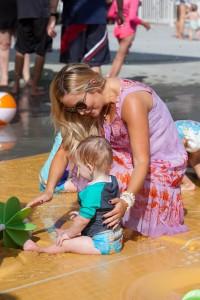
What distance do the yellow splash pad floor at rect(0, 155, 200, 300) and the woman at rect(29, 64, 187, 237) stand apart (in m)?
0.16

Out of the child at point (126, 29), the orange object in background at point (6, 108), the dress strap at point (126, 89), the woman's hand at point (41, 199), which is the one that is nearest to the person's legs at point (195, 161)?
the dress strap at point (126, 89)

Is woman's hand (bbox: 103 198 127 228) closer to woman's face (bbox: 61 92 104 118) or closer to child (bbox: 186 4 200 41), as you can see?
woman's face (bbox: 61 92 104 118)

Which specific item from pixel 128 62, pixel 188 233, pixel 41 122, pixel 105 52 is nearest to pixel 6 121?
pixel 41 122

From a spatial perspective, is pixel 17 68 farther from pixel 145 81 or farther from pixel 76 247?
pixel 76 247

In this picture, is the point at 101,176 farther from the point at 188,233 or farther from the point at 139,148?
the point at 188,233

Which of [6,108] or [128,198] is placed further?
[6,108]

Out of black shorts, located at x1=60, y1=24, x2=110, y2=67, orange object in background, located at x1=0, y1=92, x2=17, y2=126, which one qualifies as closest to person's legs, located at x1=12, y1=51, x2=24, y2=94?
black shorts, located at x1=60, y1=24, x2=110, y2=67

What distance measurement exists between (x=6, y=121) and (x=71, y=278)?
411cm

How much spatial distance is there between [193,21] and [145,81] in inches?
437

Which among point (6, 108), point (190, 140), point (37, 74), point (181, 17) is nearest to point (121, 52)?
point (37, 74)

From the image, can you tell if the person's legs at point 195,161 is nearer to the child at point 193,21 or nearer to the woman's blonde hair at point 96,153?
the woman's blonde hair at point 96,153

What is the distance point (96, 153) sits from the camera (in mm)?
3867

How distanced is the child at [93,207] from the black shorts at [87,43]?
531cm

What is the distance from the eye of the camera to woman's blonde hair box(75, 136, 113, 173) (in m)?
3.87
